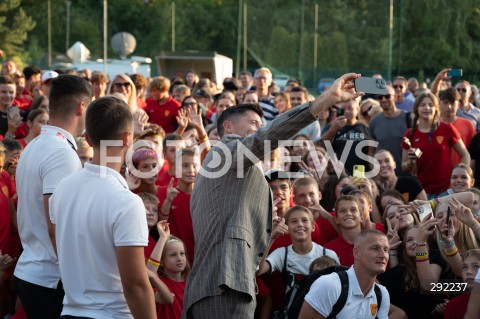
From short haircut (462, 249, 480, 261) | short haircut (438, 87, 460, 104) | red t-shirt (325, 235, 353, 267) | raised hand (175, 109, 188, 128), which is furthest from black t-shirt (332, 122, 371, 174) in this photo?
short haircut (462, 249, 480, 261)

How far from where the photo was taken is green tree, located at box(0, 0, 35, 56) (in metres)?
40.9

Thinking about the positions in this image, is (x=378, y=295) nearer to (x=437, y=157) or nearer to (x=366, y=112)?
(x=437, y=157)

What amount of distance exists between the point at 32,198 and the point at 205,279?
1.02m

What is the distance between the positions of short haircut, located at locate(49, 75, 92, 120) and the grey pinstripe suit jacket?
0.75 meters

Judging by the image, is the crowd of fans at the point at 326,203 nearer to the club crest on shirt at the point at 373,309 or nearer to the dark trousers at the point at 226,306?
the club crest on shirt at the point at 373,309

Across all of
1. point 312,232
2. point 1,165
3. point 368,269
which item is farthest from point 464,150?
point 1,165

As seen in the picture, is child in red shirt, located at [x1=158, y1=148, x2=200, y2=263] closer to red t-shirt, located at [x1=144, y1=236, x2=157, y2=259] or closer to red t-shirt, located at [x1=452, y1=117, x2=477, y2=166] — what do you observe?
red t-shirt, located at [x1=144, y1=236, x2=157, y2=259]

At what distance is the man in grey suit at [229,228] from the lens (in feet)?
14.0

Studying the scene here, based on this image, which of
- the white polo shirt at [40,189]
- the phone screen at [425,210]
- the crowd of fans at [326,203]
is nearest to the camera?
the white polo shirt at [40,189]

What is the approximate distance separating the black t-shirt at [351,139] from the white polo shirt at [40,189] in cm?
590

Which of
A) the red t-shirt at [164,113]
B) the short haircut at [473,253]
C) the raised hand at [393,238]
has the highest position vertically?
the red t-shirt at [164,113]

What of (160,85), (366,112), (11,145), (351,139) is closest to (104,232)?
(11,145)

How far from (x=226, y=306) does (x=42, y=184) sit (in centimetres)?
114

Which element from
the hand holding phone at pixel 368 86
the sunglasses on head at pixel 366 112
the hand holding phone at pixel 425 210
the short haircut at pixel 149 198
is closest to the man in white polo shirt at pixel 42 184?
the hand holding phone at pixel 368 86
